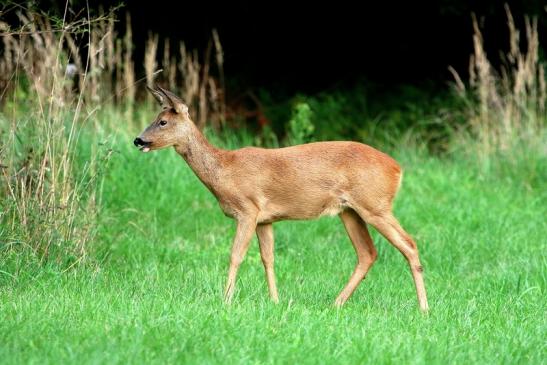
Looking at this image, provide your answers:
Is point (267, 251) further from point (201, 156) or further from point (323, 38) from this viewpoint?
point (323, 38)

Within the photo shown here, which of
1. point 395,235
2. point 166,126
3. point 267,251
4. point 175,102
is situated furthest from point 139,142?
point 395,235

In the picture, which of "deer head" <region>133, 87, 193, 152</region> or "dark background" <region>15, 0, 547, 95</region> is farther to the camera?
"dark background" <region>15, 0, 547, 95</region>

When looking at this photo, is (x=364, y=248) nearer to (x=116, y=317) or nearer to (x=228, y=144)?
(x=116, y=317)

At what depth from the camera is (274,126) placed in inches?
643

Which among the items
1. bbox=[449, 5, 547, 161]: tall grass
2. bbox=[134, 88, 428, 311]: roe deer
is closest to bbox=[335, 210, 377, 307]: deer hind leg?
bbox=[134, 88, 428, 311]: roe deer

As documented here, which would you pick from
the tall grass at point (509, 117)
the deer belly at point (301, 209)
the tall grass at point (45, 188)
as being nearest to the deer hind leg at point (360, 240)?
the deer belly at point (301, 209)

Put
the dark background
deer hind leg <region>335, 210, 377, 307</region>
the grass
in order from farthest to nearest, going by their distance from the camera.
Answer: the dark background → deer hind leg <region>335, 210, 377, 307</region> → the grass

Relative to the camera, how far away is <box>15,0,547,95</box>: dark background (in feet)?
53.7

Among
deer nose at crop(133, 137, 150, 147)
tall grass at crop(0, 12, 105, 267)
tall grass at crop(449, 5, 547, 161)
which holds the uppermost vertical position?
deer nose at crop(133, 137, 150, 147)

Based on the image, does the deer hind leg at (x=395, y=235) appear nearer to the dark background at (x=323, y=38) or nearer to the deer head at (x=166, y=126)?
the deer head at (x=166, y=126)

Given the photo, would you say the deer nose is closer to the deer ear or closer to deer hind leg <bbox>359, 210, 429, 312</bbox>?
the deer ear

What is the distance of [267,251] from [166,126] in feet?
3.78

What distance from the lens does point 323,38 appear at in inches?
674

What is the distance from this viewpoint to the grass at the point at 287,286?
5.57 m
